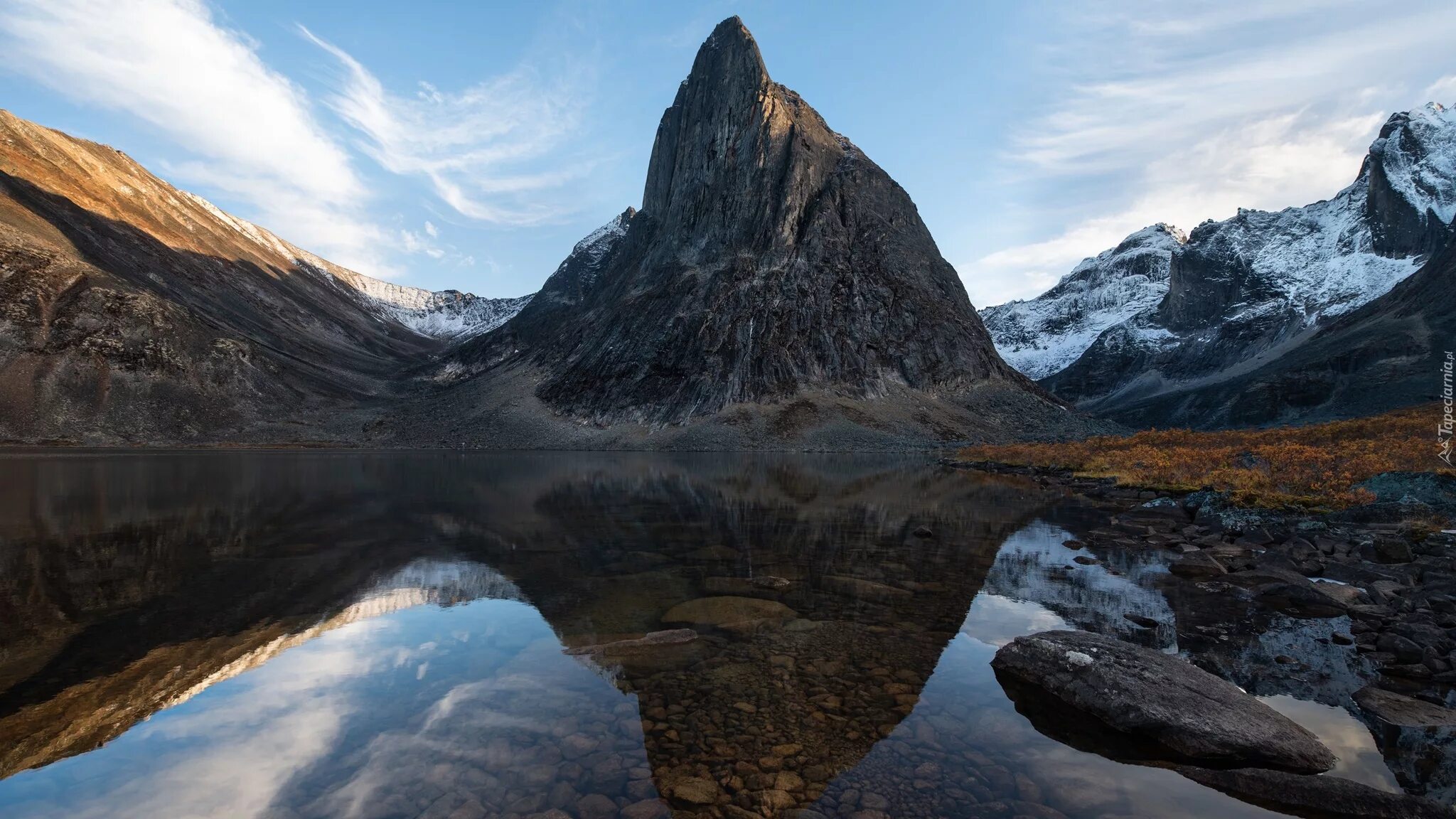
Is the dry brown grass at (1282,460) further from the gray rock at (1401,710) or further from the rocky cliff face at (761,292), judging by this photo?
the rocky cliff face at (761,292)

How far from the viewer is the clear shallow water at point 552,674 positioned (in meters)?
7.12

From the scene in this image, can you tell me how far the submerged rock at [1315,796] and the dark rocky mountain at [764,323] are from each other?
111233 mm

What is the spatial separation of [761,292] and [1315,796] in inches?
5456

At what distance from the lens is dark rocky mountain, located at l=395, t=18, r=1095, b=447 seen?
130 metres

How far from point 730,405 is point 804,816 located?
400 ft

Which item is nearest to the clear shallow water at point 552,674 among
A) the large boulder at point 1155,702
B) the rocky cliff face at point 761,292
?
the large boulder at point 1155,702

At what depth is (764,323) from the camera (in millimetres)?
138875

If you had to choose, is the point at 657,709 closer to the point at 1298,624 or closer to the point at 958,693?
the point at 958,693

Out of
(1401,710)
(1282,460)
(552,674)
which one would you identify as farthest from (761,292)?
(1401,710)

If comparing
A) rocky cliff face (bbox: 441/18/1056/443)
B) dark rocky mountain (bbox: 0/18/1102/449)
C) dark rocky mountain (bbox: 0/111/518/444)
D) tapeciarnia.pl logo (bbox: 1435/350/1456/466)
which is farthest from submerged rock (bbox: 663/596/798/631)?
dark rocky mountain (bbox: 0/111/518/444)

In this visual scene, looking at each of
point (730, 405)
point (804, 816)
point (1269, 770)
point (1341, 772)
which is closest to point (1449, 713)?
point (1341, 772)

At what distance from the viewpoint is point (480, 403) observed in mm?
147750

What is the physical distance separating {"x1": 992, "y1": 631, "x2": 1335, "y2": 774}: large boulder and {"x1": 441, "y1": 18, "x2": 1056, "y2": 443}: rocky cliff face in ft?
388

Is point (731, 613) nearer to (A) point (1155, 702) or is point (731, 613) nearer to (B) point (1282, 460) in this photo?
(A) point (1155, 702)
